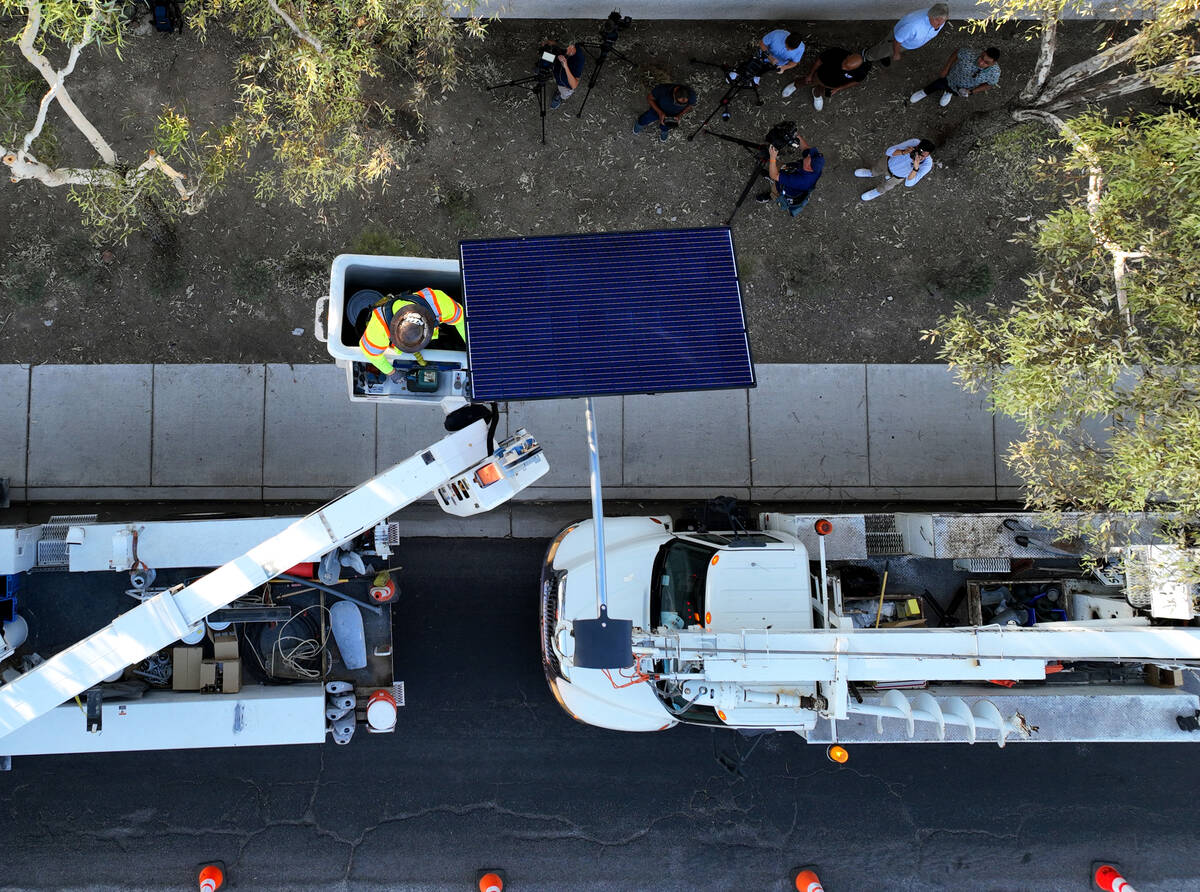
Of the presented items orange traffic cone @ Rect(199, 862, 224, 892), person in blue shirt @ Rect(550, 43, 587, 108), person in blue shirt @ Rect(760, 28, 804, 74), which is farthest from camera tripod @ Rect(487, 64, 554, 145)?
orange traffic cone @ Rect(199, 862, 224, 892)

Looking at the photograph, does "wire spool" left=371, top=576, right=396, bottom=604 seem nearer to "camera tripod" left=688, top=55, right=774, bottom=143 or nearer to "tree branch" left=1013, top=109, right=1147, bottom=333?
"camera tripod" left=688, top=55, right=774, bottom=143

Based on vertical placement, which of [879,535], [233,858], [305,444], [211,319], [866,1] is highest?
[866,1]

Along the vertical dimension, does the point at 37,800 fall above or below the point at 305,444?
below

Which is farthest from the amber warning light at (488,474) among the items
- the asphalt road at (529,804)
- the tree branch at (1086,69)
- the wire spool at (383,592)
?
the tree branch at (1086,69)

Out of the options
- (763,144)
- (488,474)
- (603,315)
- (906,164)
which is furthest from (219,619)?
(906,164)

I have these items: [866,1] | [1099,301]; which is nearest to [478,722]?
[1099,301]

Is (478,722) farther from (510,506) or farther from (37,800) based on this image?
(37,800)

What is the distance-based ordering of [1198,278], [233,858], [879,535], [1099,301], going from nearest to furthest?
1. [1198,278]
2. [1099,301]
3. [879,535]
4. [233,858]
